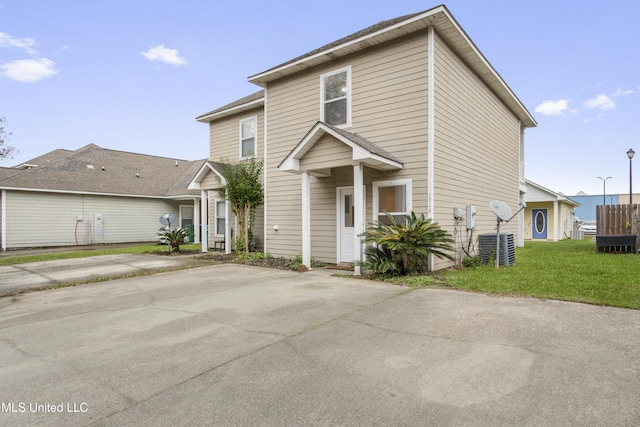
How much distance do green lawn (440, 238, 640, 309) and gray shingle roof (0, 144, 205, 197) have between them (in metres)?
16.0

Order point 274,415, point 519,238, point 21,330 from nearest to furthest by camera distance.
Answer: point 274,415
point 21,330
point 519,238

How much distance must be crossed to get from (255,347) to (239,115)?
1166cm

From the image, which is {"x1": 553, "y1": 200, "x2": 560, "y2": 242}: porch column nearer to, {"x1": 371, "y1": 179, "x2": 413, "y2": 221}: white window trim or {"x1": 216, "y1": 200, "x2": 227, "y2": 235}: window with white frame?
{"x1": 371, "y1": 179, "x2": 413, "y2": 221}: white window trim

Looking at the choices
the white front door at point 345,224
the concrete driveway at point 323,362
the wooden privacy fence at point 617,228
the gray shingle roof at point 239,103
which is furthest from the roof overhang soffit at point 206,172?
the wooden privacy fence at point 617,228

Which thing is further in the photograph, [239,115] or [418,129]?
[239,115]

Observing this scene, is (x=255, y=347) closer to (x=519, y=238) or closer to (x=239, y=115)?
(x=239, y=115)

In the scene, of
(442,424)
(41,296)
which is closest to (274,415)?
(442,424)

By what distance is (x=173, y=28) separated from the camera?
13945mm

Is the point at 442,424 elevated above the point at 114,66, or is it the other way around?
the point at 114,66

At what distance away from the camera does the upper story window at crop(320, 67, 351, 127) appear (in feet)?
30.6

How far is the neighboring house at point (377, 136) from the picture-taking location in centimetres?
789

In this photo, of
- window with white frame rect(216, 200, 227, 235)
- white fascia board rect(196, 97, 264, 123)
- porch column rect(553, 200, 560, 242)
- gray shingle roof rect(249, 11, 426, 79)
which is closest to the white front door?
gray shingle roof rect(249, 11, 426, 79)

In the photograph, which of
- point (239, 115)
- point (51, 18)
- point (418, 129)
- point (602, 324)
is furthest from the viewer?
point (239, 115)

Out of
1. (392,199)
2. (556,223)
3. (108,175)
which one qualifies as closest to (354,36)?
(392,199)
